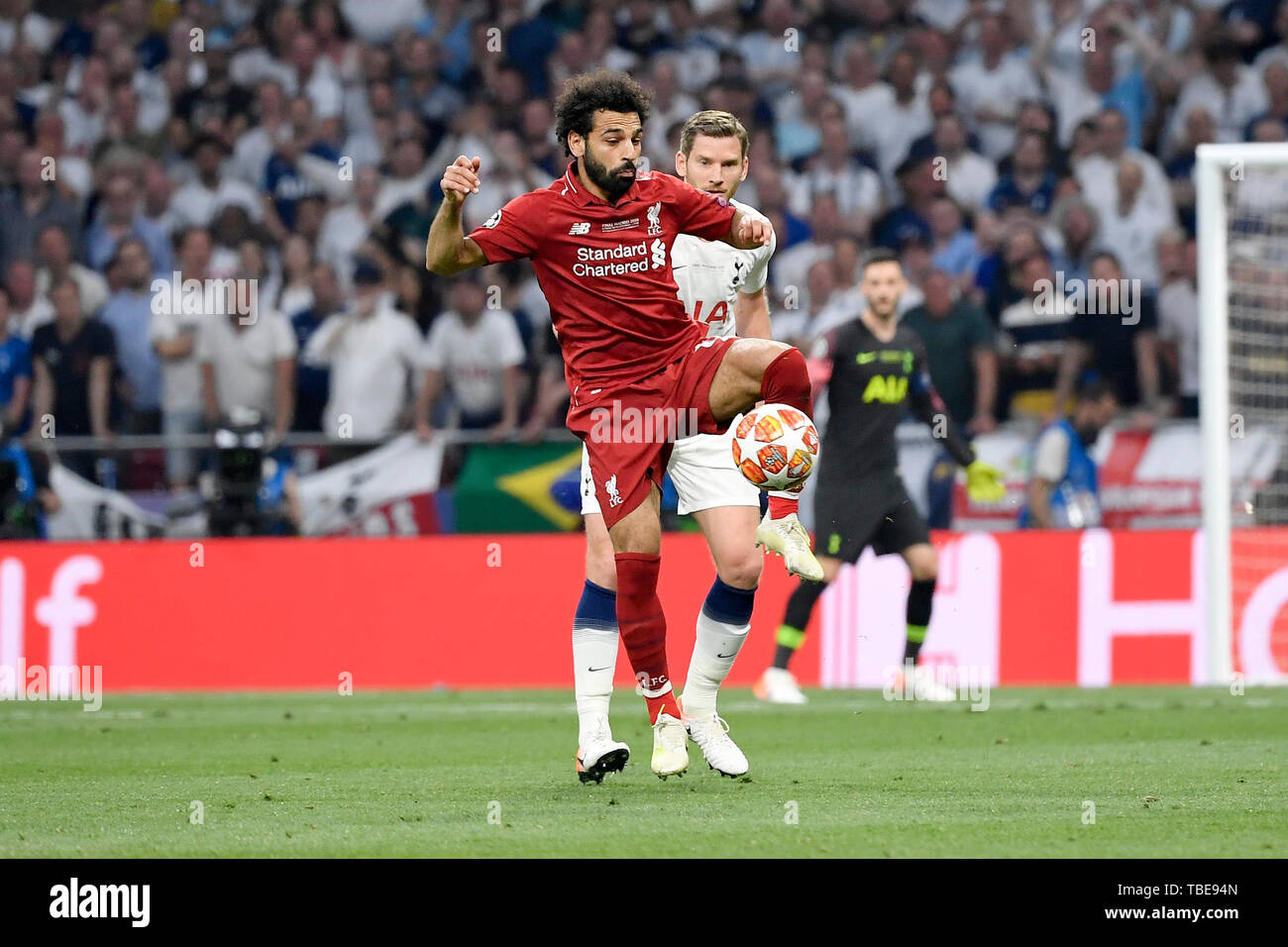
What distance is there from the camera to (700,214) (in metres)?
6.10

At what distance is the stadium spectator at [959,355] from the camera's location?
12.8 metres

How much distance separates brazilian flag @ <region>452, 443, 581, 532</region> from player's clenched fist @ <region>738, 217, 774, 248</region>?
20.6ft

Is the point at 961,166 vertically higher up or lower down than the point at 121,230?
higher up

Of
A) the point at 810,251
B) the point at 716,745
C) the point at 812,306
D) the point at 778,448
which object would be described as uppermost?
the point at 810,251

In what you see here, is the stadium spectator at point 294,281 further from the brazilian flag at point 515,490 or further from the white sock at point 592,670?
the white sock at point 592,670

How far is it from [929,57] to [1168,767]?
31.1 feet

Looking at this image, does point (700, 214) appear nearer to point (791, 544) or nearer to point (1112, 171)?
point (791, 544)

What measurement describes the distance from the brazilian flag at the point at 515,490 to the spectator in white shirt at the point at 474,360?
0.94 meters

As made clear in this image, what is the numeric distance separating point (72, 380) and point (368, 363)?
2.18 metres

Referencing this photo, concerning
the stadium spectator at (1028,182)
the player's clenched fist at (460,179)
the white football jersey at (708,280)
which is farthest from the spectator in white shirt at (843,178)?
the player's clenched fist at (460,179)

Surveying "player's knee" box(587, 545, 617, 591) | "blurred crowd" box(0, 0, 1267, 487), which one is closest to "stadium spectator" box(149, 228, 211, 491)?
"blurred crowd" box(0, 0, 1267, 487)

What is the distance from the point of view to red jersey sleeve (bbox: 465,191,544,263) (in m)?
5.89

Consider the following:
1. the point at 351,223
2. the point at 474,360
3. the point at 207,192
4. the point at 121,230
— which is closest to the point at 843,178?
the point at 474,360

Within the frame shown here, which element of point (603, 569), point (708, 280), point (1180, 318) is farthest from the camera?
point (1180, 318)
